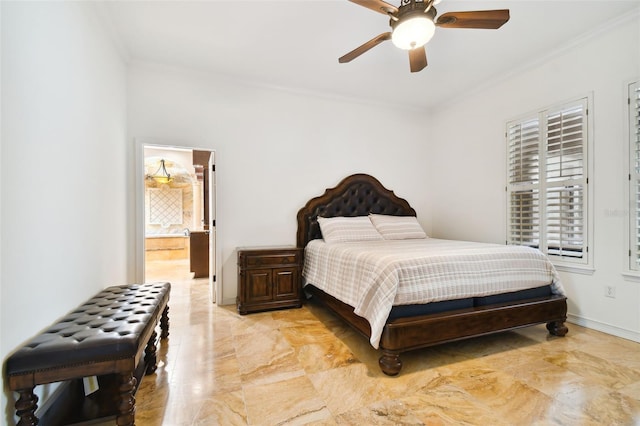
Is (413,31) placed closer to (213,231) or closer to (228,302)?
(213,231)

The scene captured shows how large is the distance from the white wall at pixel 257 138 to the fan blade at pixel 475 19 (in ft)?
7.62

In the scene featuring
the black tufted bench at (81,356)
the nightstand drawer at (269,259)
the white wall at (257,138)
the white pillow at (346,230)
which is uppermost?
the white wall at (257,138)

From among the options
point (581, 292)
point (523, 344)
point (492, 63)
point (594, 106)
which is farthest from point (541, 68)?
point (523, 344)

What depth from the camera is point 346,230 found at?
3570 mm

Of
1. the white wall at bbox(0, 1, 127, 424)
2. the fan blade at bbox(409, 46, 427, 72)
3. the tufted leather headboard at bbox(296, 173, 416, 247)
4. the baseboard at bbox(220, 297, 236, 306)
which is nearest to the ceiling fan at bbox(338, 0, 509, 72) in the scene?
the fan blade at bbox(409, 46, 427, 72)

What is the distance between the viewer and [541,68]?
3.18 meters

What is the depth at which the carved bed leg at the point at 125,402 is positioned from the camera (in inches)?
50.9

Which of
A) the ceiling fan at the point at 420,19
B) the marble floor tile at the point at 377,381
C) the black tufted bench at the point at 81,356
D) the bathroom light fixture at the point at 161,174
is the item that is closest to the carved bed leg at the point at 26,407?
the black tufted bench at the point at 81,356

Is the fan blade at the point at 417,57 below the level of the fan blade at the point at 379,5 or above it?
below

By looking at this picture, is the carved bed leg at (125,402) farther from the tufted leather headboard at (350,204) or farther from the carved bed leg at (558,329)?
the carved bed leg at (558,329)

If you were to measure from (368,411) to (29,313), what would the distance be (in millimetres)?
1801

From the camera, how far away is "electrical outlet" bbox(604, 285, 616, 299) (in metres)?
2.60

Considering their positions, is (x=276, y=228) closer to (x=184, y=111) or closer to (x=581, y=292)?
(x=184, y=111)

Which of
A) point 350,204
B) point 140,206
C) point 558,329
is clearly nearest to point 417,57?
point 350,204
